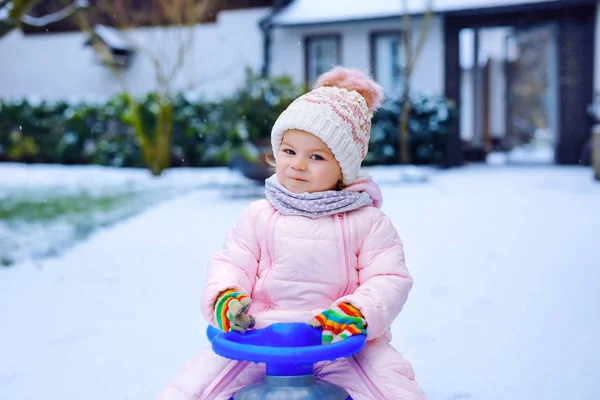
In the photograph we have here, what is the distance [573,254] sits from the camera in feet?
14.1

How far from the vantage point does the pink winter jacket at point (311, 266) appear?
166cm

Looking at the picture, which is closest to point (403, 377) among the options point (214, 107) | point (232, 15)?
point (214, 107)

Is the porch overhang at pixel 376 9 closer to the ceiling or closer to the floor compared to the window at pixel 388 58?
closer to the ceiling

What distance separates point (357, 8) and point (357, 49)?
0.77 metres

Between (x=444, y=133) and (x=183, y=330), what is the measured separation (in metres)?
8.96

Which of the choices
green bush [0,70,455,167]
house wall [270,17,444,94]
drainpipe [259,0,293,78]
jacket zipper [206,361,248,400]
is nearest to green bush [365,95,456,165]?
green bush [0,70,455,167]

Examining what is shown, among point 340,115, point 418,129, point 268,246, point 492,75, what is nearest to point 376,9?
point 418,129

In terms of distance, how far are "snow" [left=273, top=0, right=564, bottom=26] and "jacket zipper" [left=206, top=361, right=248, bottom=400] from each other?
10880 mm

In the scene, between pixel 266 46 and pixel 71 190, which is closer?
pixel 71 190

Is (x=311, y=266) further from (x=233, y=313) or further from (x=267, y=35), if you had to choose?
(x=267, y=35)

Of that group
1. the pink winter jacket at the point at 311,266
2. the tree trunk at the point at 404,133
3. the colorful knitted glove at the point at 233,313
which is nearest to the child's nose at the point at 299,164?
the pink winter jacket at the point at 311,266

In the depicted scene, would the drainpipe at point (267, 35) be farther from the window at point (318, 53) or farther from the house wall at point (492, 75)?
the house wall at point (492, 75)

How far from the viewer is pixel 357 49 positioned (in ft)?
42.1

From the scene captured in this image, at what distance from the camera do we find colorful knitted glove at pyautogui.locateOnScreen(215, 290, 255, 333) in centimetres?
154
